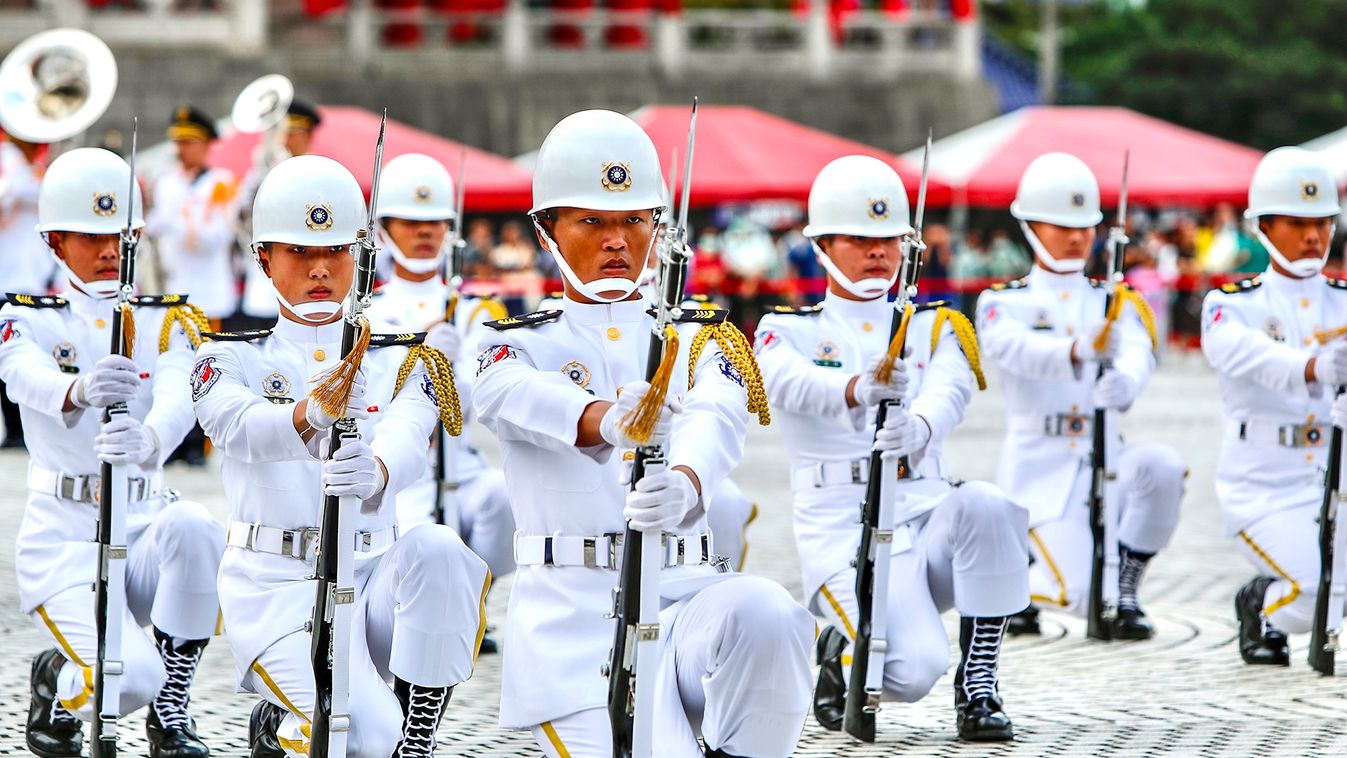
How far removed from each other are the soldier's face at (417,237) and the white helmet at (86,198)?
1993 millimetres

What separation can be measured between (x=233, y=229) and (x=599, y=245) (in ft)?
31.9

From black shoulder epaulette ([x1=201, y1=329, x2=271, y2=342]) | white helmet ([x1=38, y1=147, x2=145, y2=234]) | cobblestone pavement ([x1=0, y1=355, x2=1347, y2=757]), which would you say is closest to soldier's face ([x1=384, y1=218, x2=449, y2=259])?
cobblestone pavement ([x1=0, y1=355, x2=1347, y2=757])

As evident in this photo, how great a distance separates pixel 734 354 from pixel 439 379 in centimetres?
103

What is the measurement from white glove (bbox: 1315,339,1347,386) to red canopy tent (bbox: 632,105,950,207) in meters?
15.2

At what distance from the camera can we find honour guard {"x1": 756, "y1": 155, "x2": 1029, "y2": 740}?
7262 mm

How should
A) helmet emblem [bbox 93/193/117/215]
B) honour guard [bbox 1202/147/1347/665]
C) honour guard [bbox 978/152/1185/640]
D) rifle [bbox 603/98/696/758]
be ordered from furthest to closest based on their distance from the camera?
honour guard [bbox 978/152/1185/640] < honour guard [bbox 1202/147/1347/665] < helmet emblem [bbox 93/193/117/215] < rifle [bbox 603/98/696/758]

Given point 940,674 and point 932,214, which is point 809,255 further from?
point 940,674

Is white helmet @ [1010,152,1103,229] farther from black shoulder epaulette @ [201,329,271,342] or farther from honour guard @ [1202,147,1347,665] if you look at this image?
black shoulder epaulette @ [201,329,271,342]

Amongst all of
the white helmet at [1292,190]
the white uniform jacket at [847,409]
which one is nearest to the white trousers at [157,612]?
the white uniform jacket at [847,409]

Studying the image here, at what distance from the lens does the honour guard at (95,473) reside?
6.90 m

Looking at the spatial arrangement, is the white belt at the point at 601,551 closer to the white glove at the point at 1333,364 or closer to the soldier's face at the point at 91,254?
the soldier's face at the point at 91,254

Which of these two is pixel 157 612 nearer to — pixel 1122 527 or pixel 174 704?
pixel 174 704

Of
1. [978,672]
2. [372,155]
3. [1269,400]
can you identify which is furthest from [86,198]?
[372,155]

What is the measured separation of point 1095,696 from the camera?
8.17m
